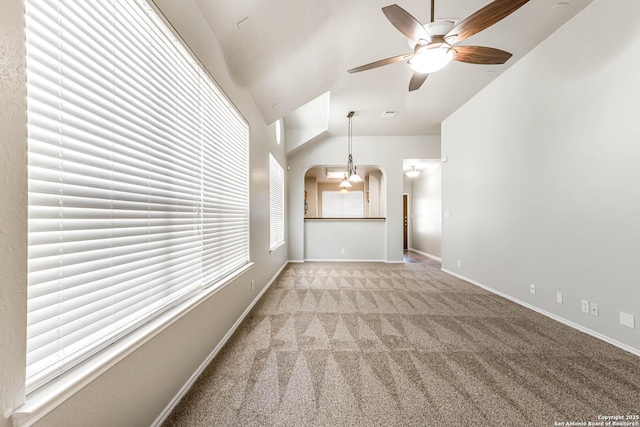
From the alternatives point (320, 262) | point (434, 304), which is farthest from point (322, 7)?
point (320, 262)

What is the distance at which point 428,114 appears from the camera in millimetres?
4711

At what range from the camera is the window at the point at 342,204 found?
10.2 m

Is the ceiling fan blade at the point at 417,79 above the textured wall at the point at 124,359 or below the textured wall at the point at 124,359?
above


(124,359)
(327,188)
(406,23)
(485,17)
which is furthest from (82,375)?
(327,188)

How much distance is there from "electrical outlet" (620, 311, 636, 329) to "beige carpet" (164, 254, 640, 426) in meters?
0.23

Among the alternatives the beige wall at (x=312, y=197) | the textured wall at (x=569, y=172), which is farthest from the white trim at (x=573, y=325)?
the beige wall at (x=312, y=197)

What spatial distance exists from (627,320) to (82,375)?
139 inches

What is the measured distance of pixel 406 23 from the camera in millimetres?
1796

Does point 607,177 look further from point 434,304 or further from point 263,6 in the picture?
point 263,6

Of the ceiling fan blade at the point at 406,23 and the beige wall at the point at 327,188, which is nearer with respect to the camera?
the ceiling fan blade at the point at 406,23

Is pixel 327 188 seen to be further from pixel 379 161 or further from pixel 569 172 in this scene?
pixel 569 172

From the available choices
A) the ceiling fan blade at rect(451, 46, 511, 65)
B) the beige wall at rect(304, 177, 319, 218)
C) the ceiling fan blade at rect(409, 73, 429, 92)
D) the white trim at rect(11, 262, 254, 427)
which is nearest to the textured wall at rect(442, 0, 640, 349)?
the ceiling fan blade at rect(451, 46, 511, 65)

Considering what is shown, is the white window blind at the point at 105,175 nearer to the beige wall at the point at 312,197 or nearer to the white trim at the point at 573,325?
the white trim at the point at 573,325

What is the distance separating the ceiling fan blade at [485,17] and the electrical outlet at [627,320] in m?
2.49
